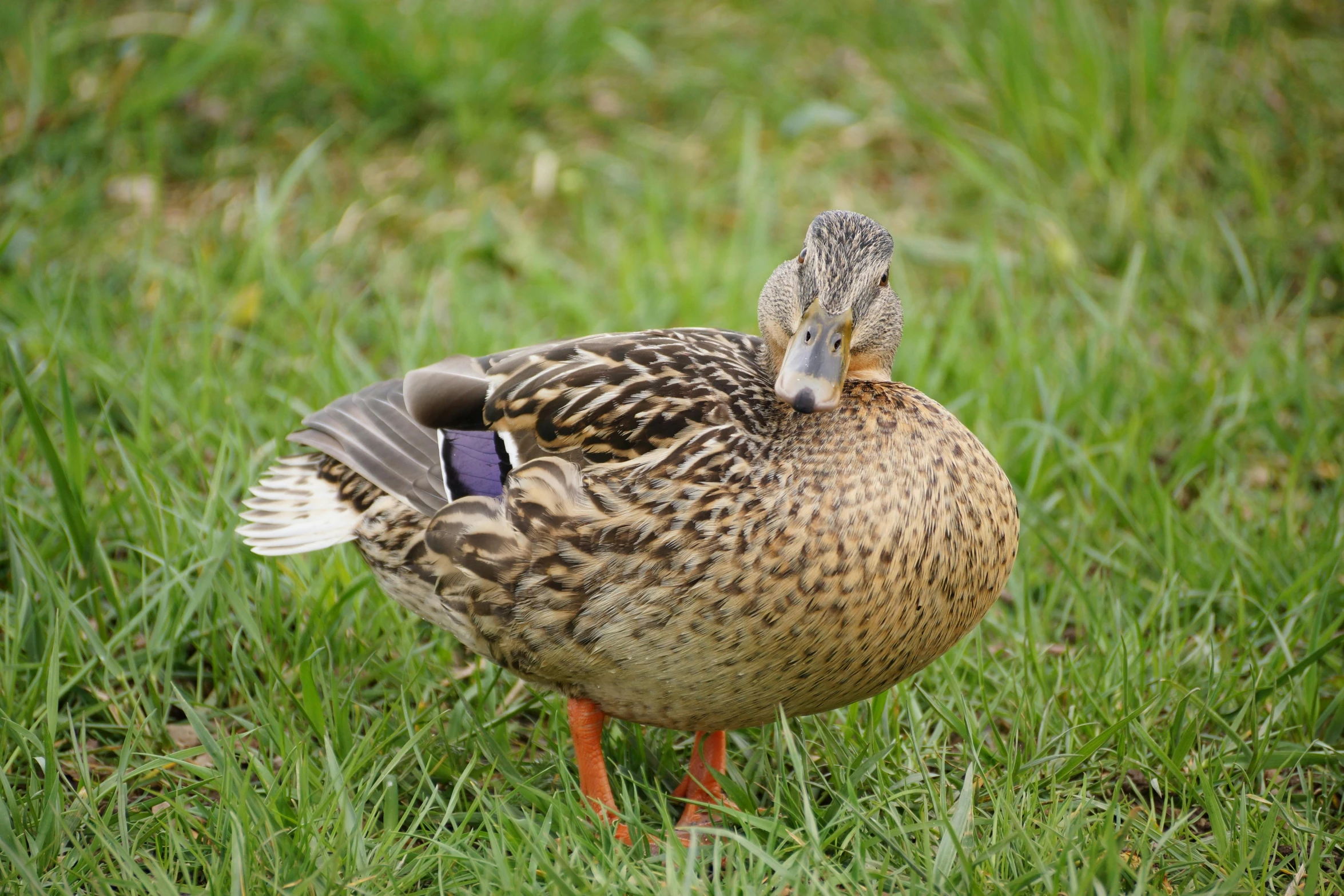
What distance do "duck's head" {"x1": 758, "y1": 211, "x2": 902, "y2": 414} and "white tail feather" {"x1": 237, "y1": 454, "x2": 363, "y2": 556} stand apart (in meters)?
1.16

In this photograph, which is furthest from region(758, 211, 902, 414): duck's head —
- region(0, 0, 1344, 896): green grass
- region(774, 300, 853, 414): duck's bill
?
region(0, 0, 1344, 896): green grass

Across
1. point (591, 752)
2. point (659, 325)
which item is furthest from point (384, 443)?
point (659, 325)

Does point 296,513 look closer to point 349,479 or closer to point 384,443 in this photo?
point 349,479

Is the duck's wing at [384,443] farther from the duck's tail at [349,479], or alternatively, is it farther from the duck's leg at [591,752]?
the duck's leg at [591,752]

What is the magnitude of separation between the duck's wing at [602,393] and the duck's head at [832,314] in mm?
144

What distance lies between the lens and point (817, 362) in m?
2.54

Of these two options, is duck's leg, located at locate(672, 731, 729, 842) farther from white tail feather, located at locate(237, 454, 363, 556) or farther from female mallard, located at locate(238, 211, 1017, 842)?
white tail feather, located at locate(237, 454, 363, 556)

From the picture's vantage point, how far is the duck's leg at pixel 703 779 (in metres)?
2.87

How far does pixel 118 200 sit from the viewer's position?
18.1 ft

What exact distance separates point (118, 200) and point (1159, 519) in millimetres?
4608

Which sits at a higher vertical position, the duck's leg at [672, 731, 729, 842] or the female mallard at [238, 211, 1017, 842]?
the female mallard at [238, 211, 1017, 842]

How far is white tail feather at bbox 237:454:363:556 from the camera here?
299cm

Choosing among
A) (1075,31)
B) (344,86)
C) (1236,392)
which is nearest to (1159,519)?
(1236,392)

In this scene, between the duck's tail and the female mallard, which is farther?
the duck's tail
